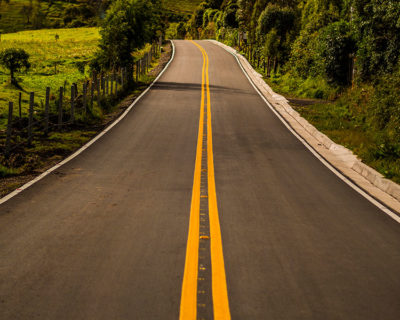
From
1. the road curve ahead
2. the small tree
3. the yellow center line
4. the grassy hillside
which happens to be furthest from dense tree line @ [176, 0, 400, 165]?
the grassy hillside

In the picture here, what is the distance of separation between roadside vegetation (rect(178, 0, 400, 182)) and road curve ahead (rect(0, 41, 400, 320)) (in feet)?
10.4

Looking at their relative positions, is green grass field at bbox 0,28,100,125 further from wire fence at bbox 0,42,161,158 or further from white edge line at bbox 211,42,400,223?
white edge line at bbox 211,42,400,223

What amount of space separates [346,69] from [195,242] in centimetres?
2325

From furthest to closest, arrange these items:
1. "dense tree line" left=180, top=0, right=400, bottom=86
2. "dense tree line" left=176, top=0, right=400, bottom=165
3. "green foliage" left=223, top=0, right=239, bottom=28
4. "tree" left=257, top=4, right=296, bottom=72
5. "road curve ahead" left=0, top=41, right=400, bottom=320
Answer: "green foliage" left=223, top=0, right=239, bottom=28, "tree" left=257, top=4, right=296, bottom=72, "dense tree line" left=180, top=0, right=400, bottom=86, "dense tree line" left=176, top=0, right=400, bottom=165, "road curve ahead" left=0, top=41, right=400, bottom=320

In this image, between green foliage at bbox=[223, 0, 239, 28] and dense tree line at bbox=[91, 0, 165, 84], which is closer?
dense tree line at bbox=[91, 0, 165, 84]

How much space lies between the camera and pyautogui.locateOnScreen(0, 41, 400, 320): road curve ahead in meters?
4.89

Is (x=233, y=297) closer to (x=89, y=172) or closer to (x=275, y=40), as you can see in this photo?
(x=89, y=172)

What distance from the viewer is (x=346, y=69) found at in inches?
1071

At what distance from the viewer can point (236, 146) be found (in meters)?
14.0

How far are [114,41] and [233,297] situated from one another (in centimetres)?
2609

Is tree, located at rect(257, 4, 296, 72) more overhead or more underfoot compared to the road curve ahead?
more overhead

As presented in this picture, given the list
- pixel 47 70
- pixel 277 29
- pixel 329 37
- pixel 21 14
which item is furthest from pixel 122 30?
pixel 21 14

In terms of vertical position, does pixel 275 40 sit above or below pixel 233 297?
above

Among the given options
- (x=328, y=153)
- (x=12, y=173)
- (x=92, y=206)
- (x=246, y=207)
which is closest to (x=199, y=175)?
(x=246, y=207)
